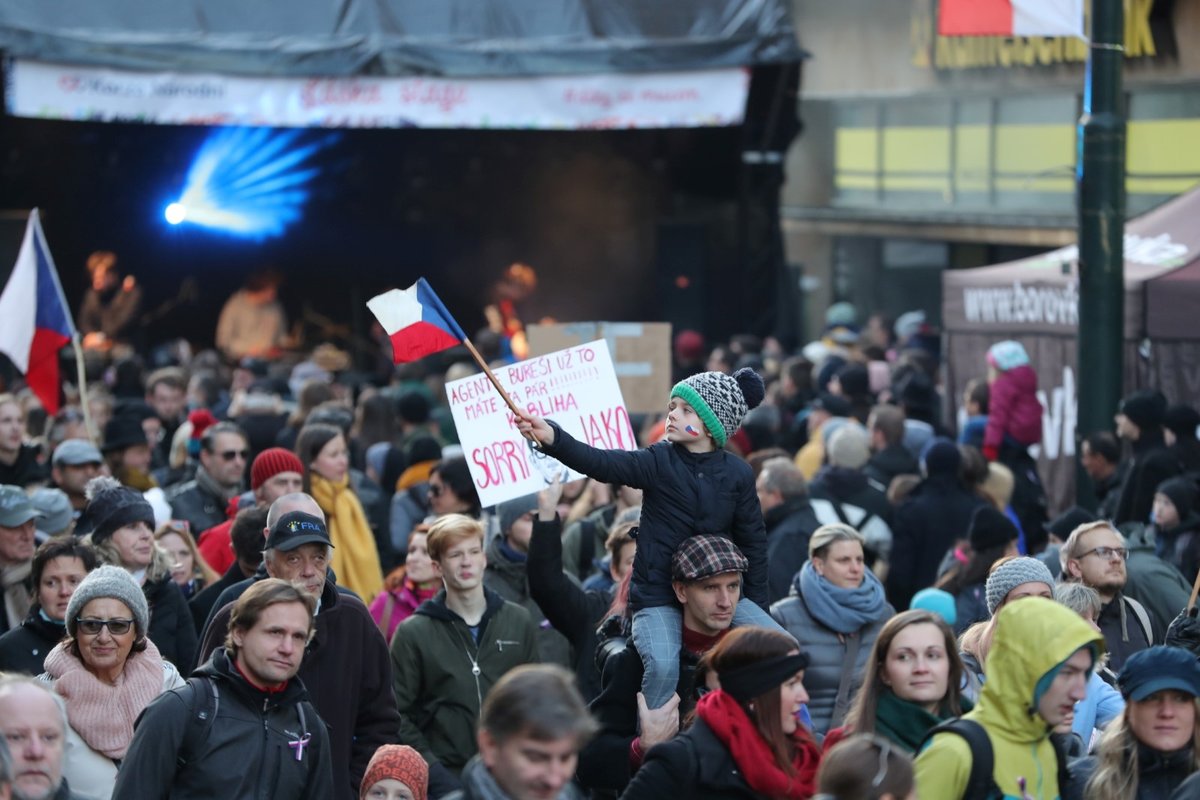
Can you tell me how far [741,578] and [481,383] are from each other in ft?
7.01

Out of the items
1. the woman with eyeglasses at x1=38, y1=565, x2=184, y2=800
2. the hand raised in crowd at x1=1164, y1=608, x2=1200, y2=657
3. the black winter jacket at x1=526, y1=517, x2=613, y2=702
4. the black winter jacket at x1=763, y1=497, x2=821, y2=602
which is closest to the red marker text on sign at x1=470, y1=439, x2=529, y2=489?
the black winter jacket at x1=526, y1=517, x2=613, y2=702

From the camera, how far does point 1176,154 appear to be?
56.0 ft

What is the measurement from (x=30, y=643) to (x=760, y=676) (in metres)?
2.81

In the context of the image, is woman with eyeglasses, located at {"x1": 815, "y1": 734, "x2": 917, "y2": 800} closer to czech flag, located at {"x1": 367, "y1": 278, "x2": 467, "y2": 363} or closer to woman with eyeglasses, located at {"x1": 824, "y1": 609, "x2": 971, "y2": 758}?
woman with eyeglasses, located at {"x1": 824, "y1": 609, "x2": 971, "y2": 758}

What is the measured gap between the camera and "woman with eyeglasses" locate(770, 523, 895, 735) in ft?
21.6

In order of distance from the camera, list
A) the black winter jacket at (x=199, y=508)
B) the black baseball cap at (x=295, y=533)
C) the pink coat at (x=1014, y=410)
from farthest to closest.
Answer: the pink coat at (x=1014, y=410), the black winter jacket at (x=199, y=508), the black baseball cap at (x=295, y=533)

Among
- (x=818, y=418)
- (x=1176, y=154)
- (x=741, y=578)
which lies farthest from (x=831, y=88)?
(x=741, y=578)

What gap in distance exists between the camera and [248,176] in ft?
66.8

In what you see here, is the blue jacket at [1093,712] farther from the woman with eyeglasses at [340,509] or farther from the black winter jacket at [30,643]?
the woman with eyeglasses at [340,509]

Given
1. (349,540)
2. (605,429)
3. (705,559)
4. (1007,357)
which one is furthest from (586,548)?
(1007,357)

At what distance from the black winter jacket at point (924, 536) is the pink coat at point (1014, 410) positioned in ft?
8.36

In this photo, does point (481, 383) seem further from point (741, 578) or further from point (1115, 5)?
point (1115, 5)

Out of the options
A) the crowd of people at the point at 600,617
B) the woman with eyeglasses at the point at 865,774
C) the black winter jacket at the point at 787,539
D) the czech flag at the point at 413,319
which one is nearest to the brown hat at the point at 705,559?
the crowd of people at the point at 600,617

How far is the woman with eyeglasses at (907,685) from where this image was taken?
475 cm
